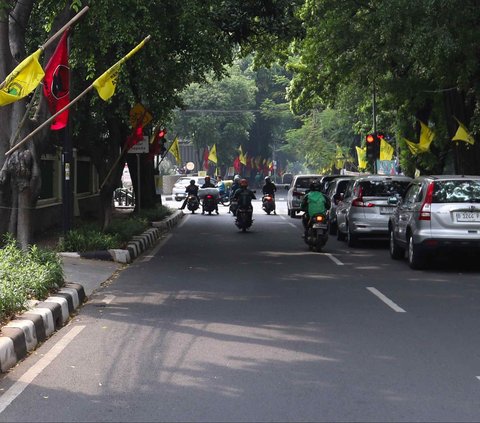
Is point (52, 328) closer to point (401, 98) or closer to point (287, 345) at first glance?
point (287, 345)

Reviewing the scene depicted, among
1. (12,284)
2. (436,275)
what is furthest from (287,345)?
(436,275)

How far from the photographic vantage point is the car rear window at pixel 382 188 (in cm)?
1930

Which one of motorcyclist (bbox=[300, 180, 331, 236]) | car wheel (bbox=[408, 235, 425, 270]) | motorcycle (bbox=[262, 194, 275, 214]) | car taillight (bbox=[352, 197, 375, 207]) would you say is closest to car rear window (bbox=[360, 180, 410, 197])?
car taillight (bbox=[352, 197, 375, 207])

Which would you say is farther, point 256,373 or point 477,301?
point 477,301

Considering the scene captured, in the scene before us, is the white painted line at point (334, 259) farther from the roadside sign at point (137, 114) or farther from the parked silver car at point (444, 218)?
the roadside sign at point (137, 114)

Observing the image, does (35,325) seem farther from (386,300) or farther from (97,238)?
(97,238)

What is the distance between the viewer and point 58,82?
511 inches

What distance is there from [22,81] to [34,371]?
4820 millimetres

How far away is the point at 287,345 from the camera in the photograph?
26.8 ft

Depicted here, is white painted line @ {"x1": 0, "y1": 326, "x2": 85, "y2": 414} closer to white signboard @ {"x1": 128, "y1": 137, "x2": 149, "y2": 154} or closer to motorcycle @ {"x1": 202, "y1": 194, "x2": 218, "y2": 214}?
white signboard @ {"x1": 128, "y1": 137, "x2": 149, "y2": 154}

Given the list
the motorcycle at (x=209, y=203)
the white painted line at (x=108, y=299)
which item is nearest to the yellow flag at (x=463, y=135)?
the white painted line at (x=108, y=299)

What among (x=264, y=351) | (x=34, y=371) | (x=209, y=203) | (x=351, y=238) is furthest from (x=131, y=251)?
(x=209, y=203)

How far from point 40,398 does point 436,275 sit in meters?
9.02

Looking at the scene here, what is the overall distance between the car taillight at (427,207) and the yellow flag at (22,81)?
6810mm
